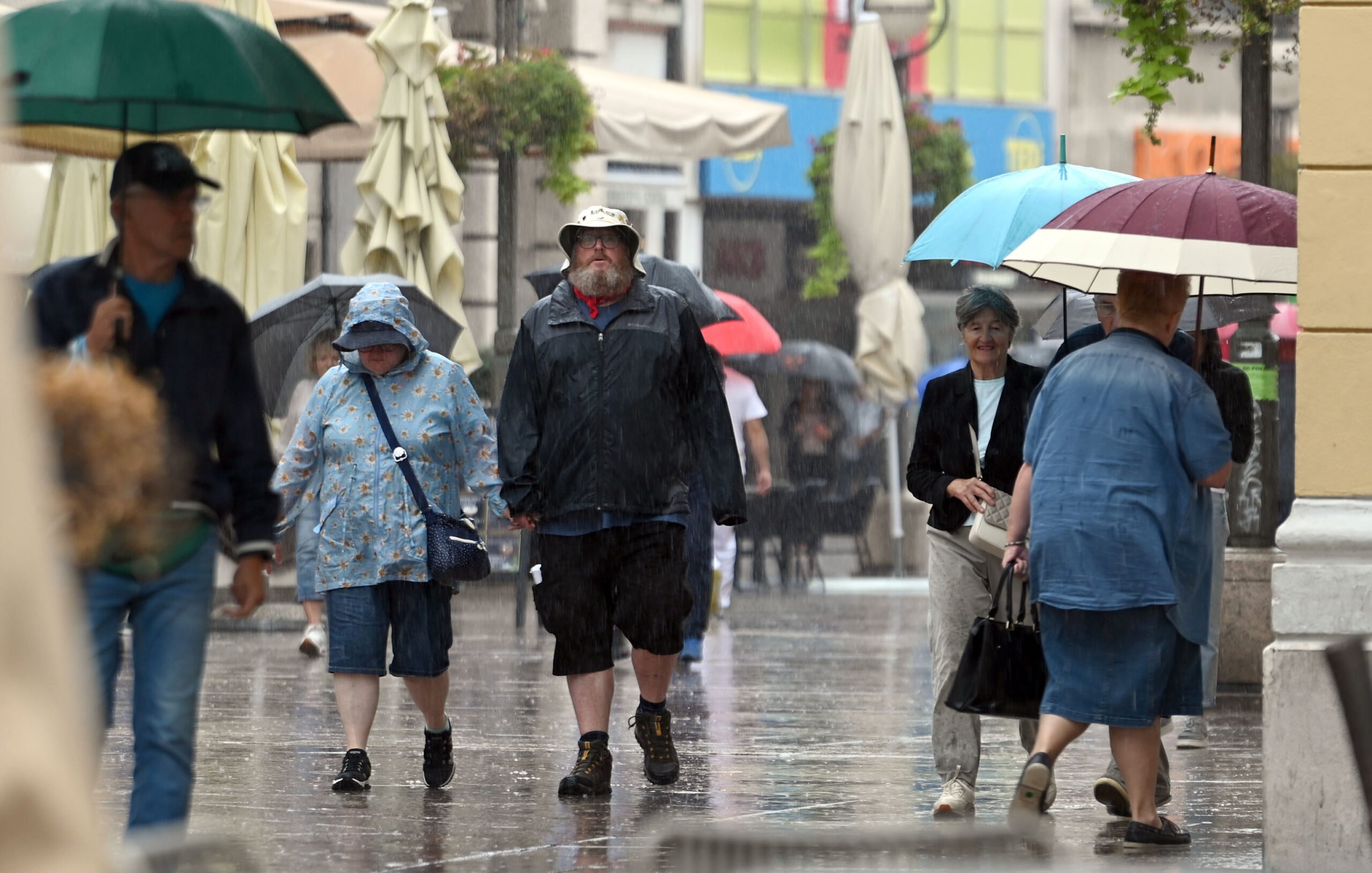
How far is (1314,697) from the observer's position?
238 inches

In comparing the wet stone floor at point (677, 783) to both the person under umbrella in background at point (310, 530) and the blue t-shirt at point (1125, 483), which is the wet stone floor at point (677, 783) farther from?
the blue t-shirt at point (1125, 483)

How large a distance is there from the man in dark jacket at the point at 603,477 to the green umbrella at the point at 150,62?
2.75 metres

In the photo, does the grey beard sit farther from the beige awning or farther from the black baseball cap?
the beige awning

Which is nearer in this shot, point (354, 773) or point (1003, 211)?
point (354, 773)

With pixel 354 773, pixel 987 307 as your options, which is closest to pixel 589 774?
pixel 354 773

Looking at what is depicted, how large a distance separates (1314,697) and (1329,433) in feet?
2.35

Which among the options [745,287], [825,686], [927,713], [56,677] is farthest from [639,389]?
[745,287]

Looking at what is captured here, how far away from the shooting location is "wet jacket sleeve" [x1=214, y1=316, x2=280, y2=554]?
4.89 meters

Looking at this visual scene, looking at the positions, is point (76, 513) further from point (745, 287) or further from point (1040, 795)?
point (745, 287)

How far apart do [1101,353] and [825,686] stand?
5.64m

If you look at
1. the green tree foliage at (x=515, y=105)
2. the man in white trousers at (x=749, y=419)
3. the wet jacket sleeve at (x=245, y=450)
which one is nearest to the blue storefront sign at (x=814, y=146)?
the green tree foliage at (x=515, y=105)

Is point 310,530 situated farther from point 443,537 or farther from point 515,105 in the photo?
point 515,105

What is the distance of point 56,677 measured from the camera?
1.52m

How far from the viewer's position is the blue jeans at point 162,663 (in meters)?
4.80
